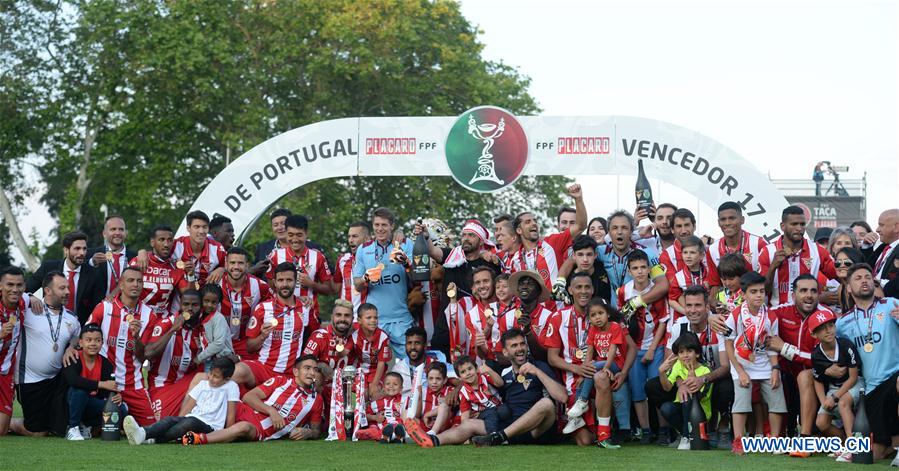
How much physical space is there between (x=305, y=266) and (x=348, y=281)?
46 centimetres

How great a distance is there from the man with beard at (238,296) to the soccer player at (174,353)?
343 millimetres

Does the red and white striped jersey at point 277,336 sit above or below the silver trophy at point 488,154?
below

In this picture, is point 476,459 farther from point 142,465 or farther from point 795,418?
point 795,418

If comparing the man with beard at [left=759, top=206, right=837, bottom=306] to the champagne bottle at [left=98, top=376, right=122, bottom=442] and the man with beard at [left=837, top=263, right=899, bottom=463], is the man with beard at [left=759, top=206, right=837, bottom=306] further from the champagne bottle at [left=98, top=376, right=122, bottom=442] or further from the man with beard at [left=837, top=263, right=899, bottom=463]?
the champagne bottle at [left=98, top=376, right=122, bottom=442]

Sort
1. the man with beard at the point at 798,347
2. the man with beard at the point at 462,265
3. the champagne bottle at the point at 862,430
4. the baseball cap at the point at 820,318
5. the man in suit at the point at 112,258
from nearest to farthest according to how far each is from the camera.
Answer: the champagne bottle at the point at 862,430, the baseball cap at the point at 820,318, the man with beard at the point at 798,347, the man with beard at the point at 462,265, the man in suit at the point at 112,258

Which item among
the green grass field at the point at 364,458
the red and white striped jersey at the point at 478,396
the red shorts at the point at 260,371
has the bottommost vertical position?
the green grass field at the point at 364,458

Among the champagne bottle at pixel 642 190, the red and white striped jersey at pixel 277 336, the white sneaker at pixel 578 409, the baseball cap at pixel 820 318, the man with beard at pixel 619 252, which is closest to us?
the baseball cap at pixel 820 318

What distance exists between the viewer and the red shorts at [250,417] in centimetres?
1016

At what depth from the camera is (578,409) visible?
9625 mm

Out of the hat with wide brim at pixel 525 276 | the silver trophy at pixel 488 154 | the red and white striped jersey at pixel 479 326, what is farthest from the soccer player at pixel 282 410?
the silver trophy at pixel 488 154

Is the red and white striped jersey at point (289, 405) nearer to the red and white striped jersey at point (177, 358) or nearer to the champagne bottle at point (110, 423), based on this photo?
the red and white striped jersey at point (177, 358)

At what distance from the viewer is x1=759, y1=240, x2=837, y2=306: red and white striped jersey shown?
32.8 ft

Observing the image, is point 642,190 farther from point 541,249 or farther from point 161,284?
point 161,284

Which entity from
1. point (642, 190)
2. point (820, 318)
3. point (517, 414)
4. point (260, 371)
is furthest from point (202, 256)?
point (820, 318)
